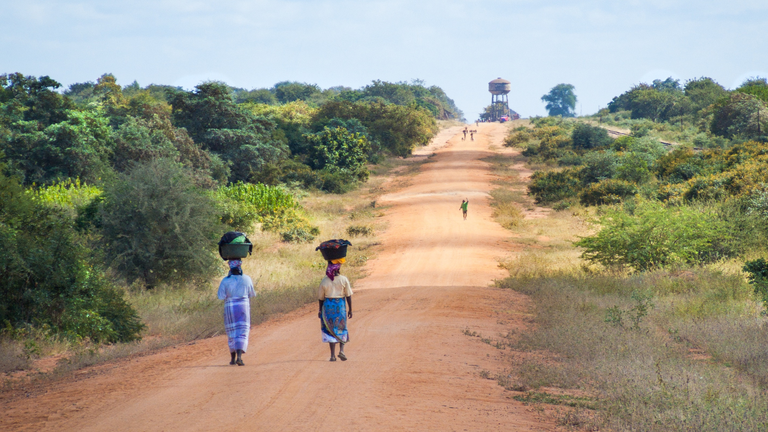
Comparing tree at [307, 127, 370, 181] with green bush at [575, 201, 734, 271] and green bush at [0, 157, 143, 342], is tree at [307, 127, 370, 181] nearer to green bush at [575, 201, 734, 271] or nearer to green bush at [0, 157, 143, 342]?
green bush at [575, 201, 734, 271]

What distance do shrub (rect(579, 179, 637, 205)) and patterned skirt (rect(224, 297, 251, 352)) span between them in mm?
22209

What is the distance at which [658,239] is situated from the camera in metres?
16.7

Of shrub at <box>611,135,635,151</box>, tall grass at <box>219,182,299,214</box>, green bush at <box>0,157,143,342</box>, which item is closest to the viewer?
green bush at <box>0,157,143,342</box>

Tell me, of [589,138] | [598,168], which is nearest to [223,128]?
[598,168]

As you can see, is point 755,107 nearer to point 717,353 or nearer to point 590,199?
point 590,199

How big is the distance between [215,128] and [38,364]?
25162 millimetres

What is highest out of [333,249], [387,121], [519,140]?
[387,121]

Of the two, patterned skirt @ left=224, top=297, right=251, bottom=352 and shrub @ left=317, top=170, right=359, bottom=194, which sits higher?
shrub @ left=317, top=170, right=359, bottom=194

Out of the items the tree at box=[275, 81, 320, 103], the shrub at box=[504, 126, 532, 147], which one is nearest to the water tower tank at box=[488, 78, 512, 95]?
the tree at box=[275, 81, 320, 103]

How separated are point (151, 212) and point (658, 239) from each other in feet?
43.1

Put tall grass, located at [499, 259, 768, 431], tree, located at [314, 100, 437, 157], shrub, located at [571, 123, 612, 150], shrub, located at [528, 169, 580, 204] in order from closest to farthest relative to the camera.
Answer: tall grass, located at [499, 259, 768, 431]
shrub, located at [528, 169, 580, 204]
shrub, located at [571, 123, 612, 150]
tree, located at [314, 100, 437, 157]

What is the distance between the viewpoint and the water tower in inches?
5502

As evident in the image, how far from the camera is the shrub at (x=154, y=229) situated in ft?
52.7

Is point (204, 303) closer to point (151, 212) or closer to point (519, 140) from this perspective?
point (151, 212)
